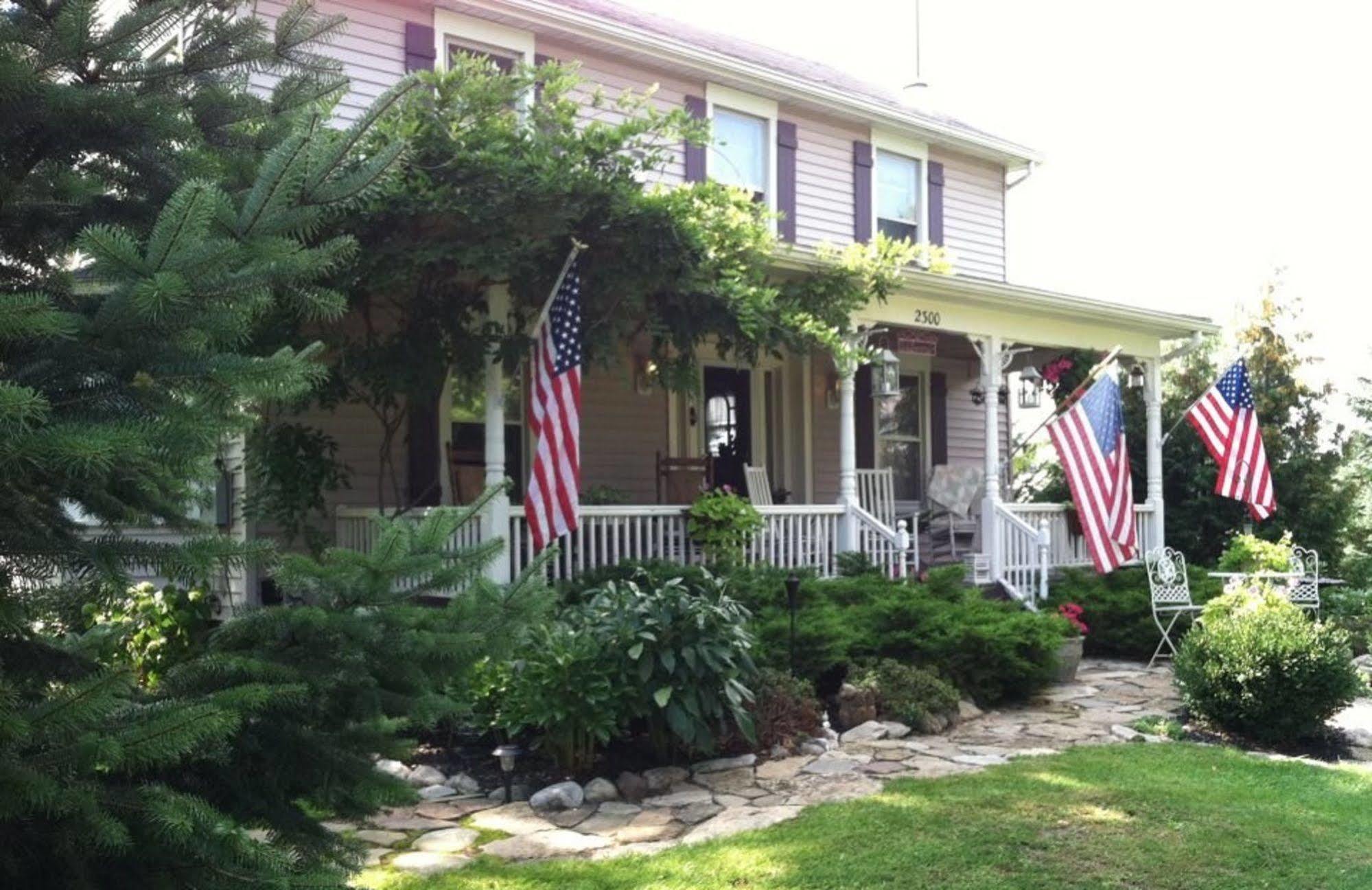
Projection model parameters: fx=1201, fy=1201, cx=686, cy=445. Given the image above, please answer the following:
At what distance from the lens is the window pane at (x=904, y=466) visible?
51.7 ft

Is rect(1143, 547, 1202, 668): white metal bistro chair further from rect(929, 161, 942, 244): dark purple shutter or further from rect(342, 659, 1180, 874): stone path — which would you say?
rect(929, 161, 942, 244): dark purple shutter

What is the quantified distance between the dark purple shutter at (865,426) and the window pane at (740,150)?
A: 2.99 meters

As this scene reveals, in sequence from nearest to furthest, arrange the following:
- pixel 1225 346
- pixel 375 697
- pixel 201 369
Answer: pixel 201 369 → pixel 375 697 → pixel 1225 346

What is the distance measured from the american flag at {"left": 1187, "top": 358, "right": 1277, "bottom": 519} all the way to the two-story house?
1.51 m

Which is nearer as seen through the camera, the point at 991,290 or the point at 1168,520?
the point at 991,290

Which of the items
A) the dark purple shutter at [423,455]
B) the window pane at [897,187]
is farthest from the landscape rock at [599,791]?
the window pane at [897,187]

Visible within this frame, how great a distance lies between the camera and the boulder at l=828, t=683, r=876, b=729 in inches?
317

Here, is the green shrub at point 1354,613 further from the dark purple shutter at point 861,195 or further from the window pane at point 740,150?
the window pane at point 740,150

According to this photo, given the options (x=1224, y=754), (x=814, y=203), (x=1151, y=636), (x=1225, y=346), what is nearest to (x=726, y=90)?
(x=814, y=203)

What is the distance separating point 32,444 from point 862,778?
Answer: 5.28 meters

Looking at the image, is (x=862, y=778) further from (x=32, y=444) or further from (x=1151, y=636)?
(x=1151, y=636)

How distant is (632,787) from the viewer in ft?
21.5

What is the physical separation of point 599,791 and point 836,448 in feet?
29.9

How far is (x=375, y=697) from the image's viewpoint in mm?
3057
